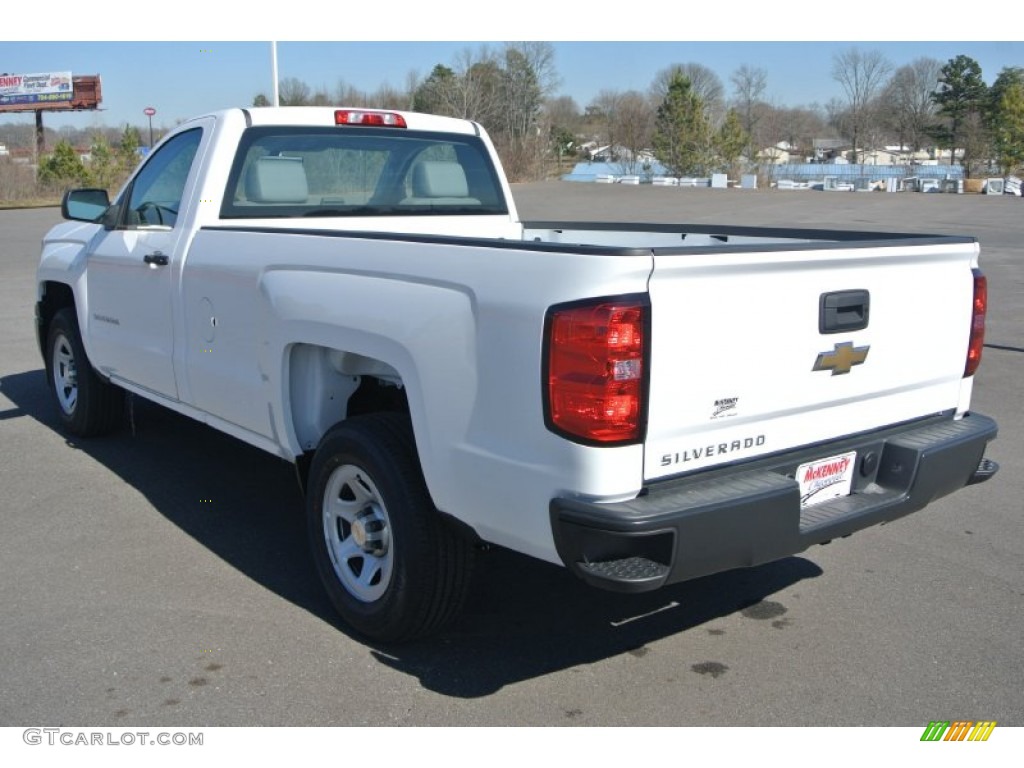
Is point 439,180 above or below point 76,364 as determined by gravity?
above

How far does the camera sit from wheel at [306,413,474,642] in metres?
3.66

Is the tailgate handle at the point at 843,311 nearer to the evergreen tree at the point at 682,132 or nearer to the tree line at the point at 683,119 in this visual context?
the tree line at the point at 683,119

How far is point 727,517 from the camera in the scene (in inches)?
123

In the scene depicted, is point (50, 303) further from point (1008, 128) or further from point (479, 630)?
point (1008, 128)

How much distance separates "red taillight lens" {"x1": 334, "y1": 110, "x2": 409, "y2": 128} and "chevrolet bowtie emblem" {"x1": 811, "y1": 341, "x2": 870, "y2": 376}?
320 cm

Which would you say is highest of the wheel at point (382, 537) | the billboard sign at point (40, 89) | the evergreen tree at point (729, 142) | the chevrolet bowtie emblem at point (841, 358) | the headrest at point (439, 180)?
the billboard sign at point (40, 89)

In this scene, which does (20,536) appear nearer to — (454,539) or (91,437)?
(91,437)

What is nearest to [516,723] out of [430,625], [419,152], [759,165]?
[430,625]

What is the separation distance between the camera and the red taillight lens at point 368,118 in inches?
223

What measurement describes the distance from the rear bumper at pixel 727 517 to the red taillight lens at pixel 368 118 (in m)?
3.30

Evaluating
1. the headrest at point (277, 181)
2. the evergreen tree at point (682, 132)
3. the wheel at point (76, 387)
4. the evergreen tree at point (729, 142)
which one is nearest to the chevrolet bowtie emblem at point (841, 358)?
the headrest at point (277, 181)

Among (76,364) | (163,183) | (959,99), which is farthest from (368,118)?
(959,99)

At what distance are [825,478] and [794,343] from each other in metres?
0.54

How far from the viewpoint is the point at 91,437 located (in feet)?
22.7
